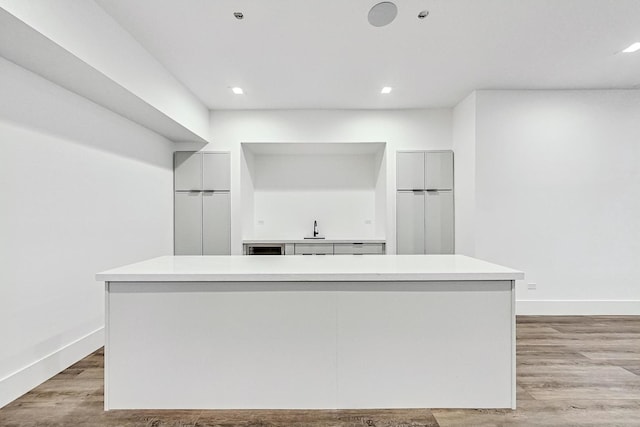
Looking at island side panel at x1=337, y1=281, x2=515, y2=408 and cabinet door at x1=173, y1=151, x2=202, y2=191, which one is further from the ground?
cabinet door at x1=173, y1=151, x2=202, y2=191

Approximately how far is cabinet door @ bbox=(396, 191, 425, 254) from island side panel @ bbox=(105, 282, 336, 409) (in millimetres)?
2880

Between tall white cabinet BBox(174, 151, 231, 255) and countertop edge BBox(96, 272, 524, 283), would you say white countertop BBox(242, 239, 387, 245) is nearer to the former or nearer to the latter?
tall white cabinet BBox(174, 151, 231, 255)

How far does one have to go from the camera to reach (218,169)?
4.55 m

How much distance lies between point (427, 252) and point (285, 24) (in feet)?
11.0

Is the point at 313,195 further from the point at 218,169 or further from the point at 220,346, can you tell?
the point at 220,346

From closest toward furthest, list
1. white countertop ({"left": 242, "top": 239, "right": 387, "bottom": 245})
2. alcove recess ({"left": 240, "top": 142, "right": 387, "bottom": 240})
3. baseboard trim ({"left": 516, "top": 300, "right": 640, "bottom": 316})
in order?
baseboard trim ({"left": 516, "top": 300, "right": 640, "bottom": 316})
white countertop ({"left": 242, "top": 239, "right": 387, "bottom": 245})
alcove recess ({"left": 240, "top": 142, "right": 387, "bottom": 240})

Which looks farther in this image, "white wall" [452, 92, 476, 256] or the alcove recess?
the alcove recess

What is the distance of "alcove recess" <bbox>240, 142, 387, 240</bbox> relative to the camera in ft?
17.4

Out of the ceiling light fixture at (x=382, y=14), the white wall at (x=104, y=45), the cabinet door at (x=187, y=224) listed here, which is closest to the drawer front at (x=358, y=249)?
the cabinet door at (x=187, y=224)

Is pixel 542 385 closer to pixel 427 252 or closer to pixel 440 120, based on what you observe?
pixel 427 252

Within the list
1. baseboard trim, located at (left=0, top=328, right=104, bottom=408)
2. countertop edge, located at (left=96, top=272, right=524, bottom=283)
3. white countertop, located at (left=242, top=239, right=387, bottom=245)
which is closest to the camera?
countertop edge, located at (left=96, top=272, right=524, bottom=283)

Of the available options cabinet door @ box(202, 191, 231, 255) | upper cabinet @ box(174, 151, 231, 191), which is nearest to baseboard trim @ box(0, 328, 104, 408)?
cabinet door @ box(202, 191, 231, 255)

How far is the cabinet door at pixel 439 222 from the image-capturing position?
4.45 m

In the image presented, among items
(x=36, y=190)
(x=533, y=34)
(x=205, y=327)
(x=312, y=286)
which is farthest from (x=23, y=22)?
(x=533, y=34)
